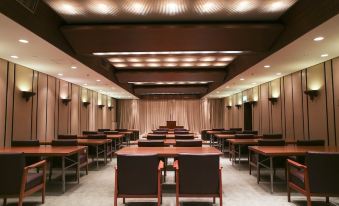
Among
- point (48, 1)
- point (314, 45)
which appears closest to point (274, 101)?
point (314, 45)

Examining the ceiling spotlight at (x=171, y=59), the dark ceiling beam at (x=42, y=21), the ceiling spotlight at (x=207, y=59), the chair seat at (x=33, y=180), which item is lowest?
the chair seat at (x=33, y=180)

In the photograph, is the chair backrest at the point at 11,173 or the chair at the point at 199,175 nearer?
the chair at the point at 199,175

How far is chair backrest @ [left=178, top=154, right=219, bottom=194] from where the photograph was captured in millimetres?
3426

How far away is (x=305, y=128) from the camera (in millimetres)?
8320

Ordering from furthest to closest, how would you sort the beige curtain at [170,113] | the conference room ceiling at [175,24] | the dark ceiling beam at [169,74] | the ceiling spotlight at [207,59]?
the beige curtain at [170,113] → the dark ceiling beam at [169,74] → the ceiling spotlight at [207,59] → the conference room ceiling at [175,24]

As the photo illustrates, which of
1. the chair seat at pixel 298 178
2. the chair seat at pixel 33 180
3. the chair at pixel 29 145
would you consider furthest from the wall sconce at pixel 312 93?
the chair at pixel 29 145

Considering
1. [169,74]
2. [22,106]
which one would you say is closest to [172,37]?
[22,106]

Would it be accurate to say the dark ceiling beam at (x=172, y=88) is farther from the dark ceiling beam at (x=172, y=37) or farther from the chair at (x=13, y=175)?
the chair at (x=13, y=175)

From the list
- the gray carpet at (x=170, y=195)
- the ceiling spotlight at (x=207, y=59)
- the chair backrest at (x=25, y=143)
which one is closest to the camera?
the gray carpet at (x=170, y=195)

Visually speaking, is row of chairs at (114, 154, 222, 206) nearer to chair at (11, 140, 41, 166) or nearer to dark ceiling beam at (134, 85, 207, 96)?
chair at (11, 140, 41, 166)

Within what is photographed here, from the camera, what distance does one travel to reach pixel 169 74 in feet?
39.3

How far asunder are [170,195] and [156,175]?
4.38 feet

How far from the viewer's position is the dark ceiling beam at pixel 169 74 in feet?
38.6

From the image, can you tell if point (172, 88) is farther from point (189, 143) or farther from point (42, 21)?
point (42, 21)
